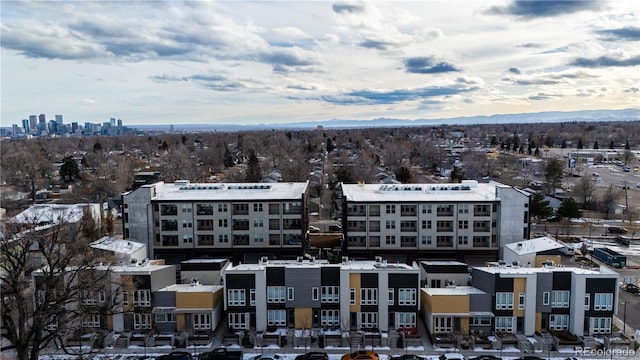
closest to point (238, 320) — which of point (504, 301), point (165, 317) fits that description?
point (165, 317)

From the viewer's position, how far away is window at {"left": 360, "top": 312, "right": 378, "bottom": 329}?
2177 centimetres

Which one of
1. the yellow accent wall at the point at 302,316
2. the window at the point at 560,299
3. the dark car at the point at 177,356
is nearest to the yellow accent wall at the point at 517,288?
the window at the point at 560,299

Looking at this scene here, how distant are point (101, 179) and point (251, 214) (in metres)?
31.3

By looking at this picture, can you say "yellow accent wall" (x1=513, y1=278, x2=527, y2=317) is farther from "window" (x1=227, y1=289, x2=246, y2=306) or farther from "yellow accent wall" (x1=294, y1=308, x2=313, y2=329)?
"window" (x1=227, y1=289, x2=246, y2=306)

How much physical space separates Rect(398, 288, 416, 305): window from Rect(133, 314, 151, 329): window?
37.7 feet

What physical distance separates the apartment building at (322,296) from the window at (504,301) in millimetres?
3556

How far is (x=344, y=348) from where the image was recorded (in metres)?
20.1

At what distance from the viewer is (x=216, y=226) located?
103 ft

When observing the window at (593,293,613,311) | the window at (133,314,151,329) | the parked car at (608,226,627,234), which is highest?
the window at (593,293,613,311)

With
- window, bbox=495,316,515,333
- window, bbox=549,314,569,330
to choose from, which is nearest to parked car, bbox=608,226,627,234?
window, bbox=549,314,569,330

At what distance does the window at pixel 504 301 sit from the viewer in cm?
2127

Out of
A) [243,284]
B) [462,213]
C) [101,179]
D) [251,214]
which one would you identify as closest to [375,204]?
[462,213]

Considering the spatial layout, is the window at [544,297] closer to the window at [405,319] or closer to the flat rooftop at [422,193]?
the window at [405,319]

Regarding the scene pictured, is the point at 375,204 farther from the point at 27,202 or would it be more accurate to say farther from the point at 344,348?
the point at 27,202
